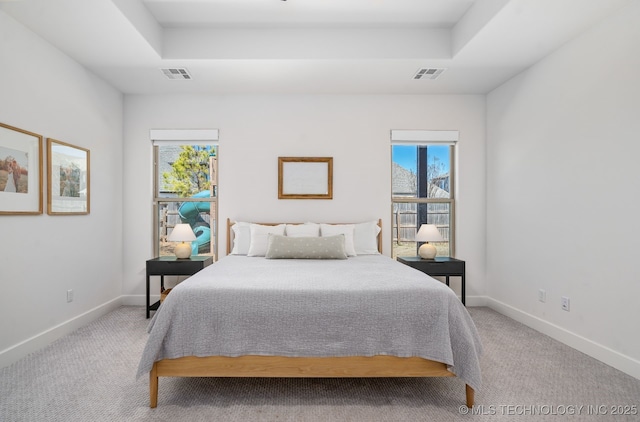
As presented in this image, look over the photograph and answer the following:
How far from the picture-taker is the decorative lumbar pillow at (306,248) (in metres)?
3.32

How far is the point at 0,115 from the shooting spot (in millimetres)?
2502

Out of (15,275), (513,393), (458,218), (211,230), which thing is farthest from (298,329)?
(458,218)

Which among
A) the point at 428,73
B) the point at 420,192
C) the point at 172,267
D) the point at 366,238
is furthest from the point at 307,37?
the point at 172,267

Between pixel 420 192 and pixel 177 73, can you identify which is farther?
pixel 420 192

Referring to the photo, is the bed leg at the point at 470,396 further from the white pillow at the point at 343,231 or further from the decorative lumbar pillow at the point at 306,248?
the white pillow at the point at 343,231

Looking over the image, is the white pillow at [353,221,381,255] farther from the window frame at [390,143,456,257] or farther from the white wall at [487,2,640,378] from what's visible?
the white wall at [487,2,640,378]

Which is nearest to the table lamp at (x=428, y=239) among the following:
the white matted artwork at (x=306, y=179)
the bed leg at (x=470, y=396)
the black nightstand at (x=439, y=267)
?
the black nightstand at (x=439, y=267)

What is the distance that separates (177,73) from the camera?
3549 millimetres

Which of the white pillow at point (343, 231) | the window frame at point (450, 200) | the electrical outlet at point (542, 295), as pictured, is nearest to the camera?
the electrical outlet at point (542, 295)

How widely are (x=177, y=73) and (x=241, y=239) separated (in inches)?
75.4

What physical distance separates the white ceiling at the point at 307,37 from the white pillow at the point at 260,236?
1654mm

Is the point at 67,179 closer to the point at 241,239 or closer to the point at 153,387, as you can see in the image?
the point at 241,239

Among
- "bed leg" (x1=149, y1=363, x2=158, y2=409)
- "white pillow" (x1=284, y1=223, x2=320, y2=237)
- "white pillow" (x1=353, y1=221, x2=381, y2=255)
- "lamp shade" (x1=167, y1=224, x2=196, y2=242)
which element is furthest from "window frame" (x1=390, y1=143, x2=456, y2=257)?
"bed leg" (x1=149, y1=363, x2=158, y2=409)

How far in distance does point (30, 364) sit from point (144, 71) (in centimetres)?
281
